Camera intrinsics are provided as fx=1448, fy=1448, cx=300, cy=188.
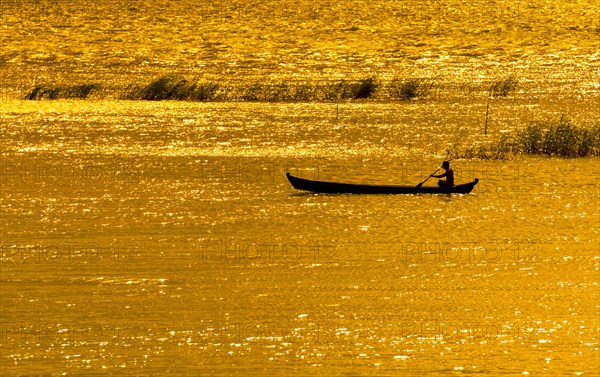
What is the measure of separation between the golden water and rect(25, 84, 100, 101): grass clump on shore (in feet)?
2.90

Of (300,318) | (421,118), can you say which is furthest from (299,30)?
(300,318)

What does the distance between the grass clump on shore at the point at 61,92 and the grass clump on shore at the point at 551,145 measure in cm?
1916

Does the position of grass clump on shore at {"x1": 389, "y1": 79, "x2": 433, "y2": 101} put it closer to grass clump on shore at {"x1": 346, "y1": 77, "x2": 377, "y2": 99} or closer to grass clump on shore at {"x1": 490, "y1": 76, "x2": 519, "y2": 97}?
grass clump on shore at {"x1": 346, "y1": 77, "x2": 377, "y2": 99}

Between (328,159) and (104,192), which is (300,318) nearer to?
(104,192)

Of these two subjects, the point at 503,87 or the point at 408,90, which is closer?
the point at 408,90

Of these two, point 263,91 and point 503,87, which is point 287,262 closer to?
point 263,91

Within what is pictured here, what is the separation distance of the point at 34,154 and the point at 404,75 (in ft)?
77.0

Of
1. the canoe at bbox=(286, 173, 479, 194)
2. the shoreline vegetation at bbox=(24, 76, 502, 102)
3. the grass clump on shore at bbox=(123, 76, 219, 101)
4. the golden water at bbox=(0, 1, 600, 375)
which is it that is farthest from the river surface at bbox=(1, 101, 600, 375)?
the grass clump on shore at bbox=(123, 76, 219, 101)

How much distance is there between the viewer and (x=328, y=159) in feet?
118

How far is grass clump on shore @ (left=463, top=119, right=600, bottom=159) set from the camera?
34719 mm

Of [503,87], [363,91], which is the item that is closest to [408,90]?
[363,91]

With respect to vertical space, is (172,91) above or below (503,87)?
below

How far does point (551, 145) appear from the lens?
35156 mm

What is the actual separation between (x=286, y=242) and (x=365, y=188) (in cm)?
451
